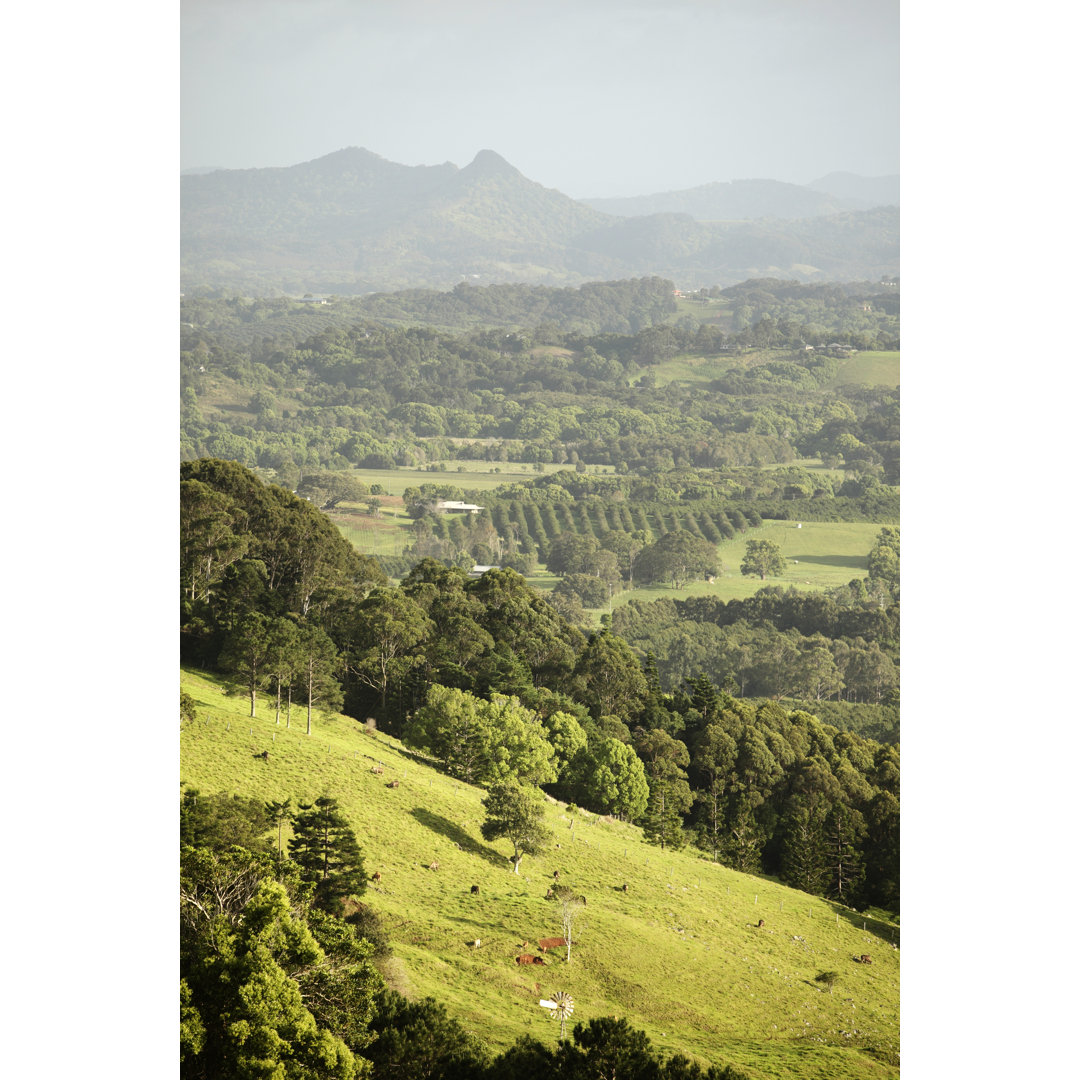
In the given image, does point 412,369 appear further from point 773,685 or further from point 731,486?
point 773,685

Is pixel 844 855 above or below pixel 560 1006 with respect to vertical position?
below

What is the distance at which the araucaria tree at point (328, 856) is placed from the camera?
24.9ft

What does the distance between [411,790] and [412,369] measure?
12.2 metres

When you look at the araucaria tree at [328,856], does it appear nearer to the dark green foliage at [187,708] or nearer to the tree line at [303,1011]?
the tree line at [303,1011]

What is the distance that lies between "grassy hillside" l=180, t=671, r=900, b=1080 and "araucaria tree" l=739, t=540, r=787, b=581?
1206 cm

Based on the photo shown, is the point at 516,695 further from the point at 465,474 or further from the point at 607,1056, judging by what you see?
the point at 465,474

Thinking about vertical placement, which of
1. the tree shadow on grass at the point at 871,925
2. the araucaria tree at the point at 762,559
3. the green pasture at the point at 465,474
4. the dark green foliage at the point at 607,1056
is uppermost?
the green pasture at the point at 465,474

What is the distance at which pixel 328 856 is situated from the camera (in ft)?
25.2

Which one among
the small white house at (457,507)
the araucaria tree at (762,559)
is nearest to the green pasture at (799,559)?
the araucaria tree at (762,559)

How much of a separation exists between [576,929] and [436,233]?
10249 millimetres

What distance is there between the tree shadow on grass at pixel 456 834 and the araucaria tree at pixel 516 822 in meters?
0.12

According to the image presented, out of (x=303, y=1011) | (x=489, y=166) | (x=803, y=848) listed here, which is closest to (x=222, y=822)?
(x=303, y=1011)
